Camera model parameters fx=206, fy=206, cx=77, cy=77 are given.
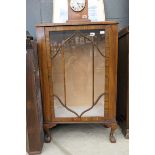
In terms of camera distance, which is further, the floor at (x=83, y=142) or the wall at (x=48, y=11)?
the wall at (x=48, y=11)

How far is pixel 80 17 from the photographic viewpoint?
1.15 meters

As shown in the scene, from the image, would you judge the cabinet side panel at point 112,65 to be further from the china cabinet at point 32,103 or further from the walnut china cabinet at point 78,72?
the china cabinet at point 32,103

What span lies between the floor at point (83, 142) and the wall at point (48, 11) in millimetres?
685

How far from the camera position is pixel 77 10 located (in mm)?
1162

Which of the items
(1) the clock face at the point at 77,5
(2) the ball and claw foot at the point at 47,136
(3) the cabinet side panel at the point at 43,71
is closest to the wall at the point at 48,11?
(1) the clock face at the point at 77,5

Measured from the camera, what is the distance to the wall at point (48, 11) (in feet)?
4.49

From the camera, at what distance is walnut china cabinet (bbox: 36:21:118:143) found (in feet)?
3.38

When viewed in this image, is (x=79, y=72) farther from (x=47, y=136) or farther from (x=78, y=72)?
(x=47, y=136)

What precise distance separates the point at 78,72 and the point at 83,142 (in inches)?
15.0

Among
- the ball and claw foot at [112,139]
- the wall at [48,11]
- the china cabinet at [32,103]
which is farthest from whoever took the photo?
the wall at [48,11]

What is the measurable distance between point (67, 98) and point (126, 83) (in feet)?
1.11

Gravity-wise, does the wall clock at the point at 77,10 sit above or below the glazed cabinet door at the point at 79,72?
above
